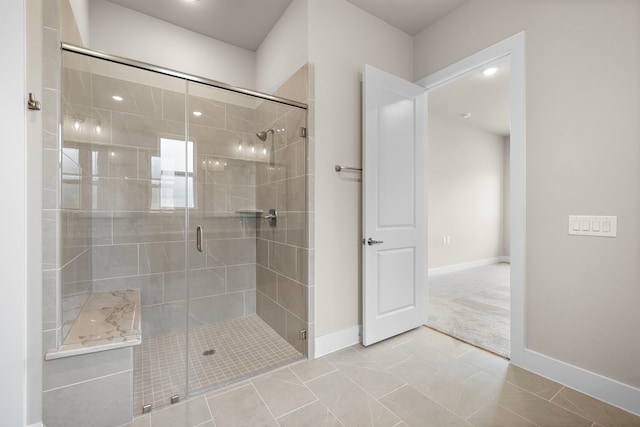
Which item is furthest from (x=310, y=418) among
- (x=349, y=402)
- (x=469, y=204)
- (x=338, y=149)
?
(x=469, y=204)

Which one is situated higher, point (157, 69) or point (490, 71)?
point (490, 71)

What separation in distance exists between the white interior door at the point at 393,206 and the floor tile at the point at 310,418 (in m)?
0.78

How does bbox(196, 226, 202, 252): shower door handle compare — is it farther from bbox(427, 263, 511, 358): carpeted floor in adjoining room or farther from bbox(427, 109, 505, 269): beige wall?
bbox(427, 109, 505, 269): beige wall

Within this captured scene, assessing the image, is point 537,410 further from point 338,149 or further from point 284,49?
point 284,49

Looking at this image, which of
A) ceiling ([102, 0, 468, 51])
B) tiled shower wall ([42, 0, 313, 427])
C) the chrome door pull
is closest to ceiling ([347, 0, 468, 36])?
ceiling ([102, 0, 468, 51])

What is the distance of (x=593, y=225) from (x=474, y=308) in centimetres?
182

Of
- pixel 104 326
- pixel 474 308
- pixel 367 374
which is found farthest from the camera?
pixel 474 308

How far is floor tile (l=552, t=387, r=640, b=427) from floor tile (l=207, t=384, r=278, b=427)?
164 cm

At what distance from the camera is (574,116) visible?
1659 millimetres

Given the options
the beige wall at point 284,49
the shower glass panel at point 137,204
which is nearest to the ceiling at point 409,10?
the beige wall at point 284,49

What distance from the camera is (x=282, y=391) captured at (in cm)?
167

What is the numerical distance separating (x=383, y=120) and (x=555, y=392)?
215 cm

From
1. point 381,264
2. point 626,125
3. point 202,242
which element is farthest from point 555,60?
point 202,242

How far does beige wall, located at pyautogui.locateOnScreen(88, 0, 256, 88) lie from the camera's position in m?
2.27
